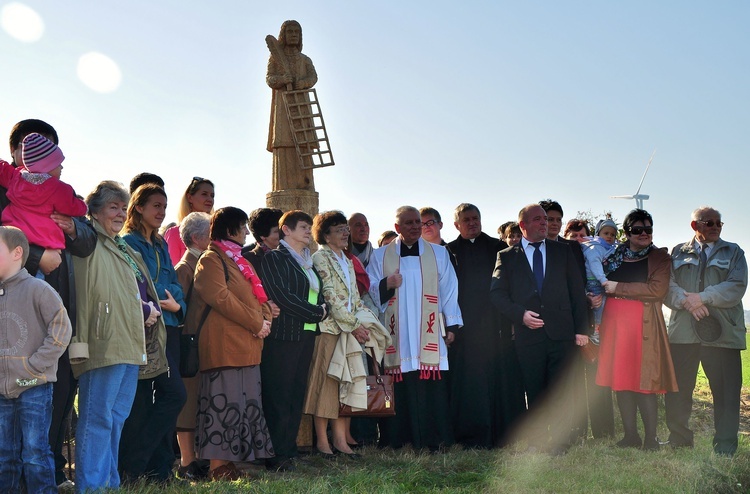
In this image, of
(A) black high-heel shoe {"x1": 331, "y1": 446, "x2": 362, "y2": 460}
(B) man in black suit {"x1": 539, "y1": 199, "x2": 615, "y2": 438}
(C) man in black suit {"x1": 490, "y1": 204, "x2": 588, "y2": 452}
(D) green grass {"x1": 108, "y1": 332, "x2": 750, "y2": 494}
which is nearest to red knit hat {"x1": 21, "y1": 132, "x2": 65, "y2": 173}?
(D) green grass {"x1": 108, "y1": 332, "x2": 750, "y2": 494}

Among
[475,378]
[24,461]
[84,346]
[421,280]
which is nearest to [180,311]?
[84,346]

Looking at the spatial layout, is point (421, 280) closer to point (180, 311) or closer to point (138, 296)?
point (180, 311)

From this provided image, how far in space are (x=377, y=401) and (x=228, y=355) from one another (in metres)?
1.71

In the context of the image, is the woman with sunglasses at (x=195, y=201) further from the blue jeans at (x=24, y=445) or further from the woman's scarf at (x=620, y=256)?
the woman's scarf at (x=620, y=256)

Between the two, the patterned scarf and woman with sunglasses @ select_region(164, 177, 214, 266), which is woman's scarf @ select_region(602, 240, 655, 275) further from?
the patterned scarf

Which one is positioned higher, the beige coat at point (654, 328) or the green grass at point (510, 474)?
the beige coat at point (654, 328)

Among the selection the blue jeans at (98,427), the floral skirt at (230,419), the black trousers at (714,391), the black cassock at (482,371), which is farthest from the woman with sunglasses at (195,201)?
the black trousers at (714,391)

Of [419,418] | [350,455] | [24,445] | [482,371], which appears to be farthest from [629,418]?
[24,445]

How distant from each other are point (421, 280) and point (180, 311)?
292 cm

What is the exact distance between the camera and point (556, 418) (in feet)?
26.1

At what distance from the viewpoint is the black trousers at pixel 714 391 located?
25.9 feet

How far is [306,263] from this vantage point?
710cm

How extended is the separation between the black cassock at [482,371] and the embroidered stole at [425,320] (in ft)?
1.32

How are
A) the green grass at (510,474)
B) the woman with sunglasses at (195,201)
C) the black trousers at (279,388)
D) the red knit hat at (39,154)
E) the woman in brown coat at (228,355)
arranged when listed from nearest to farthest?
the red knit hat at (39,154) < the green grass at (510,474) < the woman in brown coat at (228,355) < the black trousers at (279,388) < the woman with sunglasses at (195,201)
